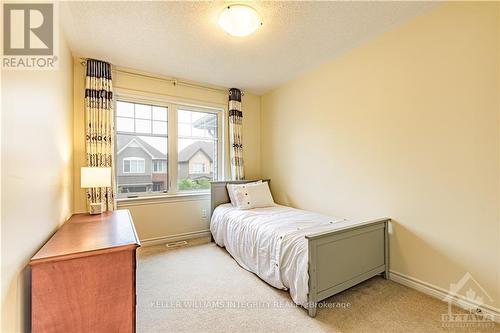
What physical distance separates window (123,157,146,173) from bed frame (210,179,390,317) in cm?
273

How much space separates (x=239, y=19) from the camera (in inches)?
76.1

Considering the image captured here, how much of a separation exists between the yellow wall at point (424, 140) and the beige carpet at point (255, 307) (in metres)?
0.39

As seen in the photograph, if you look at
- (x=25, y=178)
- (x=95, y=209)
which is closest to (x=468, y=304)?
(x=25, y=178)

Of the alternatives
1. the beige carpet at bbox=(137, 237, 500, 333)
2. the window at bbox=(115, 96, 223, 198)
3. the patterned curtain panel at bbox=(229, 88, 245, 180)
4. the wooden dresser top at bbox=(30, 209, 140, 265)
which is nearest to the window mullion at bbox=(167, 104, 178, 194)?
the window at bbox=(115, 96, 223, 198)

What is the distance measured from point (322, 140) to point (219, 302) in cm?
230

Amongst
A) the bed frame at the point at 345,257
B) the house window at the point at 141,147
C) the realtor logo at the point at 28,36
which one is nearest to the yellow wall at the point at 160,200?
the house window at the point at 141,147

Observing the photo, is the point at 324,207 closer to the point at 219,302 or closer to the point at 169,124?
the point at 219,302

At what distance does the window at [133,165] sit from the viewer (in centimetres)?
334

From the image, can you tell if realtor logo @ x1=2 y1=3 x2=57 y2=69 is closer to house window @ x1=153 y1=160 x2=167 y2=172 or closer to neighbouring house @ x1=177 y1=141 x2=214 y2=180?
house window @ x1=153 y1=160 x2=167 y2=172

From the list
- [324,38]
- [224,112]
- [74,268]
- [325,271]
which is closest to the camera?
[74,268]

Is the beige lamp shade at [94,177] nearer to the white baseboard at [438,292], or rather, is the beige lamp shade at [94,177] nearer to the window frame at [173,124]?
the window frame at [173,124]

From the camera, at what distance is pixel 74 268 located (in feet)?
4.10

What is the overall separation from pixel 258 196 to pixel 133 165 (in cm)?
193

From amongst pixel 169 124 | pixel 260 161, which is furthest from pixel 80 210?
pixel 260 161
